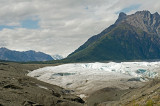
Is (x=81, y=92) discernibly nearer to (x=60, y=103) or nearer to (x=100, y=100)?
(x=100, y=100)

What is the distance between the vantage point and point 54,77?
14212cm

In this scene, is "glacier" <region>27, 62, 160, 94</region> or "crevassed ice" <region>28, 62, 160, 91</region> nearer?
"glacier" <region>27, 62, 160, 94</region>

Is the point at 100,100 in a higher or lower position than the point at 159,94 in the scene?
lower

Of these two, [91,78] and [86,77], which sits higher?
[86,77]

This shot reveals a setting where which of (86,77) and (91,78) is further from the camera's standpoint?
(86,77)

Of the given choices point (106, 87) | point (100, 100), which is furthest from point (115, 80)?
point (100, 100)

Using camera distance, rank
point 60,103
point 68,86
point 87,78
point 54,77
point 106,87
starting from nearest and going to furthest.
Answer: point 60,103 < point 106,87 < point 68,86 < point 87,78 < point 54,77

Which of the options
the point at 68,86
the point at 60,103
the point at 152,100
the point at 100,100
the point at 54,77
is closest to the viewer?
the point at 152,100

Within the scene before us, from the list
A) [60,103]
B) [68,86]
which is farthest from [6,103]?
[68,86]

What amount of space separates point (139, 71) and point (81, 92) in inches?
2762

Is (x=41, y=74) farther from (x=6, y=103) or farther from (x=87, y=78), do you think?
(x=6, y=103)

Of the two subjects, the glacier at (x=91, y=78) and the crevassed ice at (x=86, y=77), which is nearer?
the glacier at (x=91, y=78)

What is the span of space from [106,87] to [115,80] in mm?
20428

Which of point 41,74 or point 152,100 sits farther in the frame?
point 41,74
